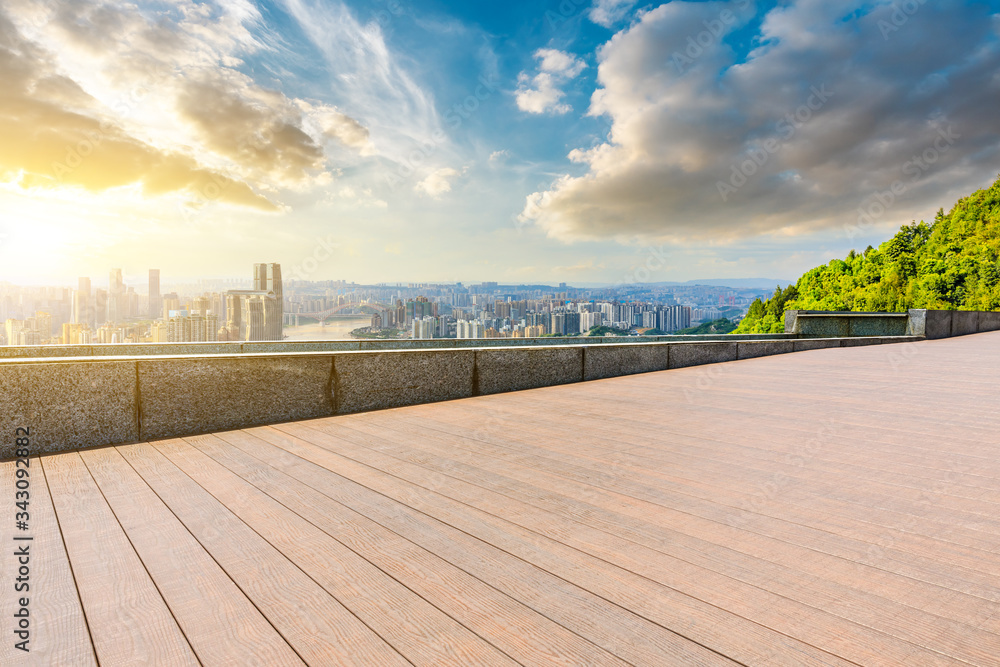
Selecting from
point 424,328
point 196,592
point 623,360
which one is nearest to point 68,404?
point 196,592

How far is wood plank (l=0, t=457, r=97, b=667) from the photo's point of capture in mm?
1611

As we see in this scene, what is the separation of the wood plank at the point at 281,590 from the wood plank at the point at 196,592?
4 cm

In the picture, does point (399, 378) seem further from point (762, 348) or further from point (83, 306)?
point (762, 348)

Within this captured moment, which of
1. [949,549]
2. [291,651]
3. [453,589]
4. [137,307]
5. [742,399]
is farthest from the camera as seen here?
[137,307]

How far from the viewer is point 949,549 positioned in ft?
7.23

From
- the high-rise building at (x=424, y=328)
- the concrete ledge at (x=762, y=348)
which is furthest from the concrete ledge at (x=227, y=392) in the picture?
the concrete ledge at (x=762, y=348)

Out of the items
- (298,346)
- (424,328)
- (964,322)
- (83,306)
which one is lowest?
(298,346)

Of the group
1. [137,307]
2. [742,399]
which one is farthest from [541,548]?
[137,307]

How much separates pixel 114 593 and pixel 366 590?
951mm

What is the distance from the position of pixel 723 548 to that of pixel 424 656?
137 cm

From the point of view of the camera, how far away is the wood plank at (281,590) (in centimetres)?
160

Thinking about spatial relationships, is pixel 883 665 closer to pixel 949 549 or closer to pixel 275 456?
pixel 949 549

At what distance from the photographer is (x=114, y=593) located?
6.39ft

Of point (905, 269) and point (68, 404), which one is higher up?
point (905, 269)
